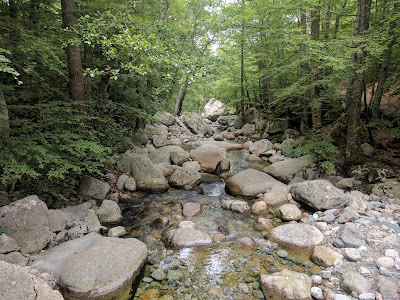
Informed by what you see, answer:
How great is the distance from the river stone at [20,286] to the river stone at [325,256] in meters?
4.04

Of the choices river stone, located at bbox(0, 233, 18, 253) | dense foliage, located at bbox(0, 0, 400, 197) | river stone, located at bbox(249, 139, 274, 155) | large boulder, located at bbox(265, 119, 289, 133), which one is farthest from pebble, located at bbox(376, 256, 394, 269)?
large boulder, located at bbox(265, 119, 289, 133)

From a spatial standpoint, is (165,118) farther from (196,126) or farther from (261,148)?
(261,148)

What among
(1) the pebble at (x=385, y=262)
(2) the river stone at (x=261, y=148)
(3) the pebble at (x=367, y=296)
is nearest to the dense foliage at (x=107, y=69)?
(2) the river stone at (x=261, y=148)

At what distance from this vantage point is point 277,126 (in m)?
14.8

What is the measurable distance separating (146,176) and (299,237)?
5059mm

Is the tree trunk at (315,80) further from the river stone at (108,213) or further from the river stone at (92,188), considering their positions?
the river stone at (92,188)

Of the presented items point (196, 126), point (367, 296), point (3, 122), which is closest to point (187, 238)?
point (367, 296)

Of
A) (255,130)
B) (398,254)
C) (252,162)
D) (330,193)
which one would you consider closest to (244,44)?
(255,130)

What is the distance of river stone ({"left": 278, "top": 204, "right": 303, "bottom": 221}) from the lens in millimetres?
5439

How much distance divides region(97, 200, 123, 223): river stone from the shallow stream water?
9.6 inches

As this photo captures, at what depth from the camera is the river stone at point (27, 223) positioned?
374cm

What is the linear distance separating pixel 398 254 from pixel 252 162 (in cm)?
737

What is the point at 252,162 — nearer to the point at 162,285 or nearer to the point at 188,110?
the point at 162,285

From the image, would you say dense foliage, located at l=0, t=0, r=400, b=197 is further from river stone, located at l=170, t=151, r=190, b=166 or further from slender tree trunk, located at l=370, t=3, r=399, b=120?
river stone, located at l=170, t=151, r=190, b=166
